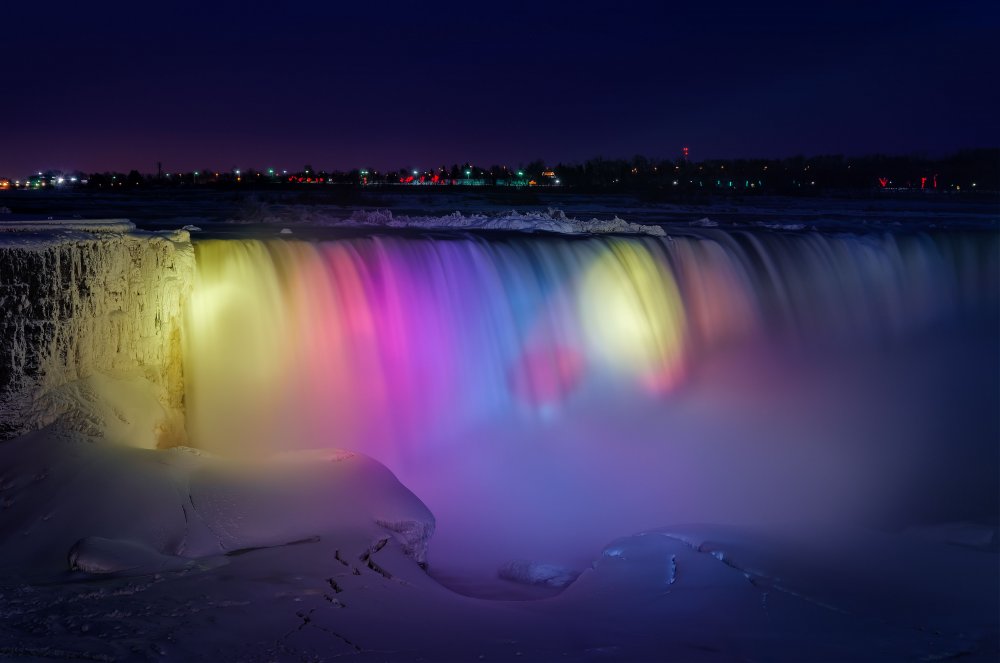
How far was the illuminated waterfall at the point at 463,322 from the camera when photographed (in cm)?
868

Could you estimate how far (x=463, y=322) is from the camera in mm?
10266

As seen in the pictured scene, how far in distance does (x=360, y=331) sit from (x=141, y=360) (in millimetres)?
2712

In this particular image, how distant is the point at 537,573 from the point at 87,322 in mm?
3990

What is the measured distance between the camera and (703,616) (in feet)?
16.5

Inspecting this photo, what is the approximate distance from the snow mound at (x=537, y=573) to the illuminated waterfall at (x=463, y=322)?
2.72 metres

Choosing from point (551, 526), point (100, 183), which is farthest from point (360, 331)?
point (100, 183)

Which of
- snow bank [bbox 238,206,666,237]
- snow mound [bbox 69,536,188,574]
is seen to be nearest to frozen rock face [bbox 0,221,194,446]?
snow mound [bbox 69,536,188,574]

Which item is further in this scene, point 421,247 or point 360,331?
point 421,247

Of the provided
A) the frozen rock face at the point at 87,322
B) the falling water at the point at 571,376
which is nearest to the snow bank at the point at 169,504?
the frozen rock face at the point at 87,322

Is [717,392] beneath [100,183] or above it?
beneath

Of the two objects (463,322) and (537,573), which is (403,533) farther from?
(463,322)

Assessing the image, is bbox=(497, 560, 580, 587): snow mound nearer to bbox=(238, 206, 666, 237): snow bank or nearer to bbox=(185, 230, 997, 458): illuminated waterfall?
bbox=(185, 230, 997, 458): illuminated waterfall

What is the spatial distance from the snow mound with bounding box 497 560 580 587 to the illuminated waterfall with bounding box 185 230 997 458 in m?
2.72

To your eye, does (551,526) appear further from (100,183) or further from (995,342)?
(100,183)
